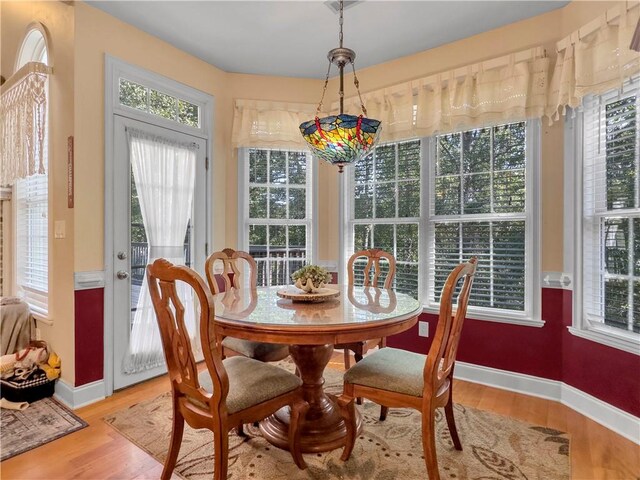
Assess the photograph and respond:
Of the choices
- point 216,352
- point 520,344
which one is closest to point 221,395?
point 216,352

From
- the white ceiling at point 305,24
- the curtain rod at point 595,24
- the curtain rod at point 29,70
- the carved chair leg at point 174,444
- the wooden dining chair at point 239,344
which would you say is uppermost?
the white ceiling at point 305,24

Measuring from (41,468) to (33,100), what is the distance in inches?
97.7

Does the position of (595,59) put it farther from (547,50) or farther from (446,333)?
(446,333)

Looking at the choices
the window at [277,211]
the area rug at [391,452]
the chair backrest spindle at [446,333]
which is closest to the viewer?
the chair backrest spindle at [446,333]

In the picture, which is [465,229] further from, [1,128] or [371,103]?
[1,128]

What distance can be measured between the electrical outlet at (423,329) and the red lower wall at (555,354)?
3 centimetres

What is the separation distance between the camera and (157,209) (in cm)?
290

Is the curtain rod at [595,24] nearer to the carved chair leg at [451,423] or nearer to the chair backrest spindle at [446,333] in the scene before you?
the chair backrest spindle at [446,333]

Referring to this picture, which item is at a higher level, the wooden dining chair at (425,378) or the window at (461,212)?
the window at (461,212)

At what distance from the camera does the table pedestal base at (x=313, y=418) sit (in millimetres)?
1944

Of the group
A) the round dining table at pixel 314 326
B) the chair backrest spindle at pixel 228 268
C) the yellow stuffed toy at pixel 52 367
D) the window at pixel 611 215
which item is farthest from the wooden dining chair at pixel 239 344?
the window at pixel 611 215

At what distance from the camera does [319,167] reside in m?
3.73

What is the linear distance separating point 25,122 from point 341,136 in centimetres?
256

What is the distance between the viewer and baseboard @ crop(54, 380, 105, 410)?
242cm
